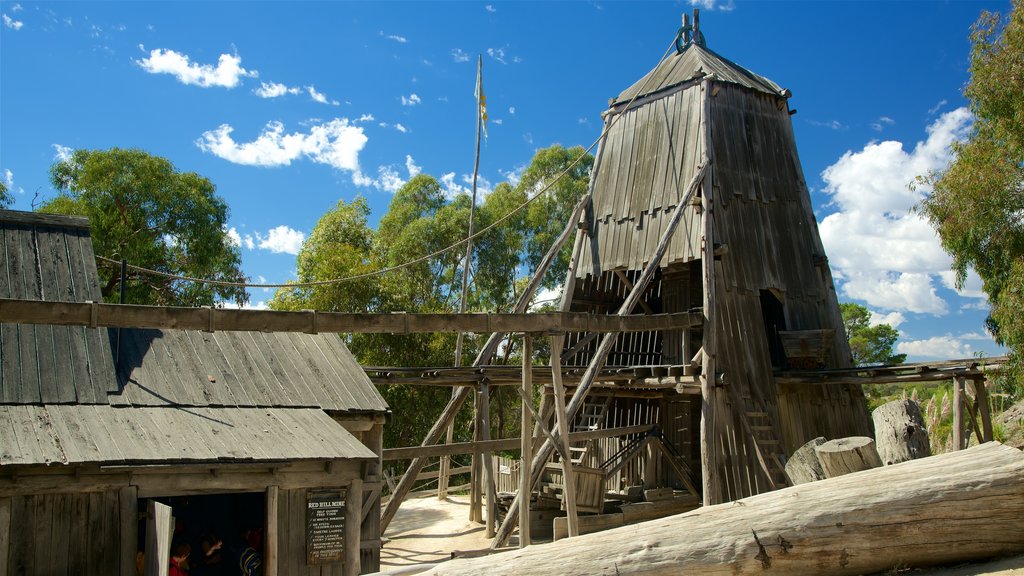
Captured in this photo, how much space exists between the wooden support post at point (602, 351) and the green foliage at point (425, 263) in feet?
38.4

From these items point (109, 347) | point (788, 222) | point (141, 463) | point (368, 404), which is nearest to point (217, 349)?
point (109, 347)

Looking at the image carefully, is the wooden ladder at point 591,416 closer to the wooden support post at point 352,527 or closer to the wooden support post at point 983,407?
the wooden support post at point 983,407

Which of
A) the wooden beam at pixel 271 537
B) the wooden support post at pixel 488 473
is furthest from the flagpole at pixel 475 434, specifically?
the wooden beam at pixel 271 537

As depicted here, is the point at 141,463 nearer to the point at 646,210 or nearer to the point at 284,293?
the point at 646,210

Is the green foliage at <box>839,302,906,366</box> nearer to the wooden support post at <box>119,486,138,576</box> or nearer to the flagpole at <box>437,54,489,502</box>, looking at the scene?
the flagpole at <box>437,54,489,502</box>

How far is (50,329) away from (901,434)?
406 inches

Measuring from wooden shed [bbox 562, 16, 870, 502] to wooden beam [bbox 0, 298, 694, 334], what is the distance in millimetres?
5007

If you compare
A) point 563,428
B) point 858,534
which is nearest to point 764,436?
point 563,428

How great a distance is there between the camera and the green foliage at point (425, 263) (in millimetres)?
26453

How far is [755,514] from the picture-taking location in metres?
6.16

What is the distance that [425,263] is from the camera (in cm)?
3375

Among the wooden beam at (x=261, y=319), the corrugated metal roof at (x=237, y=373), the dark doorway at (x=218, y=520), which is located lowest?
the dark doorway at (x=218, y=520)

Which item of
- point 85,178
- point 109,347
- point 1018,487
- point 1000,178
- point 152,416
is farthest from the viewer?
point 85,178

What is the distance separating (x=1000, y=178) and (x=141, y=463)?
48.6ft
